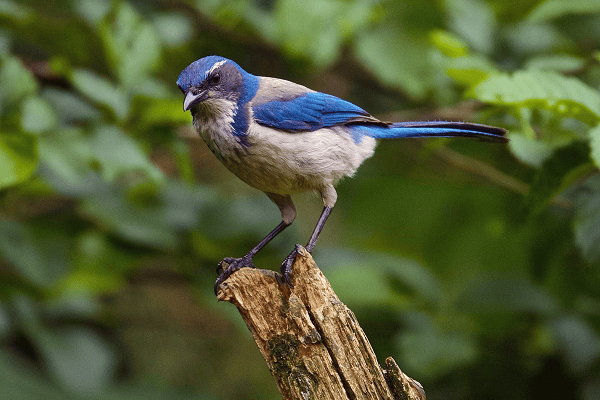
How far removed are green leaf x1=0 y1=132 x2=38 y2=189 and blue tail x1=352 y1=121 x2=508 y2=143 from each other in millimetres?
1553

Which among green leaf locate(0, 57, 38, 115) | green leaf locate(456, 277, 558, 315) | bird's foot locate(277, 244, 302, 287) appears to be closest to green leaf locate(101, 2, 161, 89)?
green leaf locate(0, 57, 38, 115)

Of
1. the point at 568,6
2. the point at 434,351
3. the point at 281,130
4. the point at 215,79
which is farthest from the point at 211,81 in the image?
the point at 434,351

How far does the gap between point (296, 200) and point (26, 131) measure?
4.50 feet

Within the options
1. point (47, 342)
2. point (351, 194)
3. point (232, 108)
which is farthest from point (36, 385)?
point (351, 194)

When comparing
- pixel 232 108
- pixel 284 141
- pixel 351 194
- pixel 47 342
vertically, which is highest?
pixel 351 194

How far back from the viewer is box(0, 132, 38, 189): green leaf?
246cm

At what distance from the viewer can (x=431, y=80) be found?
421 centimetres

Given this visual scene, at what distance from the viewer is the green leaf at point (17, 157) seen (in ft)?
8.07

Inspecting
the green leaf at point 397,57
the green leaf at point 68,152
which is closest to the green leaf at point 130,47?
the green leaf at point 68,152

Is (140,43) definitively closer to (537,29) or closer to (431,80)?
(431,80)

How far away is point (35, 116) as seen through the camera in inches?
104

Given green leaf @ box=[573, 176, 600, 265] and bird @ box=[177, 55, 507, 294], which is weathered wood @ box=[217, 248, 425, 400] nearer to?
bird @ box=[177, 55, 507, 294]

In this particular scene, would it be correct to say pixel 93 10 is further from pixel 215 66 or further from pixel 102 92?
pixel 215 66

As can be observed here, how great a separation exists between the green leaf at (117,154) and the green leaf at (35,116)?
264mm
